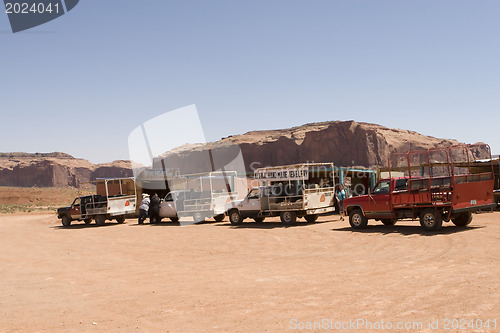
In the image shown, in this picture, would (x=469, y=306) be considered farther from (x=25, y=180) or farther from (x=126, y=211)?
(x=25, y=180)

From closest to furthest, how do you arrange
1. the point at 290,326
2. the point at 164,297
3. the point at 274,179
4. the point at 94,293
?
the point at 290,326 < the point at 164,297 < the point at 94,293 < the point at 274,179

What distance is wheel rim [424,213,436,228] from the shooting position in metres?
14.5

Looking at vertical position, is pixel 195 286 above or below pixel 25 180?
below

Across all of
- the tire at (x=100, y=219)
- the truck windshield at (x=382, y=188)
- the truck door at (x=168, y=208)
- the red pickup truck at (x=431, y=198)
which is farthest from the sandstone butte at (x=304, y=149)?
the red pickup truck at (x=431, y=198)

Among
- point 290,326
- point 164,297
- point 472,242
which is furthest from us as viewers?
point 472,242

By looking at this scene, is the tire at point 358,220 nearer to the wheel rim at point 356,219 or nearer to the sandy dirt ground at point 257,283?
the wheel rim at point 356,219

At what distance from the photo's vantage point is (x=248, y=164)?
107m

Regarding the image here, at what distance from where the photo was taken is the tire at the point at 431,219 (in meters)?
14.4

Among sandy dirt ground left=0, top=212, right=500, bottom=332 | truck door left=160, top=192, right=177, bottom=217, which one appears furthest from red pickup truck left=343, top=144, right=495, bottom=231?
truck door left=160, top=192, right=177, bottom=217

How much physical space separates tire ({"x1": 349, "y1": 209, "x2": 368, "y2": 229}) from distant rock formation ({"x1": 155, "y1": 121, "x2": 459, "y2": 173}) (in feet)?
245

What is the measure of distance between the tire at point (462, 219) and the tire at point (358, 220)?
9.89ft

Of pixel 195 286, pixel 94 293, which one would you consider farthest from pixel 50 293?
pixel 195 286

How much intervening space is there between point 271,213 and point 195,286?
449 inches

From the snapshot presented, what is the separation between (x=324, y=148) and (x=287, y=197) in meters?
78.8
